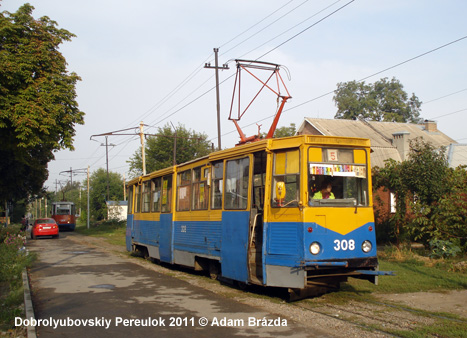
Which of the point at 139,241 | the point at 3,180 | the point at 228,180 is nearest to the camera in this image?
the point at 228,180

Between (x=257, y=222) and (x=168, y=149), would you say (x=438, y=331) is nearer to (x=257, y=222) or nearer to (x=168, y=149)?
(x=257, y=222)

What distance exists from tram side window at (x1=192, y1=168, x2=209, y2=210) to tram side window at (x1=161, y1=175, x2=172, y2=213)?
2.07m

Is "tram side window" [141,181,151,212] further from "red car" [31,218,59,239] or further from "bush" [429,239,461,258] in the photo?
"red car" [31,218,59,239]

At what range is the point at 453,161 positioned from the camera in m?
26.2

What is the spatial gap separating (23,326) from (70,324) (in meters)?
0.71

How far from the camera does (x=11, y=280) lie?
1222cm

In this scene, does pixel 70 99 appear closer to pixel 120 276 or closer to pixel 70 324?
pixel 120 276

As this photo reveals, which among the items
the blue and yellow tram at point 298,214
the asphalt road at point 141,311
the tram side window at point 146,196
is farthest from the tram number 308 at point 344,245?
the tram side window at point 146,196

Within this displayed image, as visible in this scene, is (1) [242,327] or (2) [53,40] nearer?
(1) [242,327]

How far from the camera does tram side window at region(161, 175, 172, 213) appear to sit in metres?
14.8

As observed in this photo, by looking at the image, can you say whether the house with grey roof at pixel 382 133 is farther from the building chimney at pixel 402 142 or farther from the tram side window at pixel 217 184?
the tram side window at pixel 217 184

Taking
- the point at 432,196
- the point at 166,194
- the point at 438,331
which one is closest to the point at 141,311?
the point at 438,331

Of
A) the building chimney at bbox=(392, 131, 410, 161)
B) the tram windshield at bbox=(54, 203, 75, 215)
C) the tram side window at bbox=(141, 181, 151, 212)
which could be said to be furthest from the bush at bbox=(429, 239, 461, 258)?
the tram windshield at bbox=(54, 203, 75, 215)

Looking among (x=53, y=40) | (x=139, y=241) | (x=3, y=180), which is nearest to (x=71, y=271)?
(x=139, y=241)
